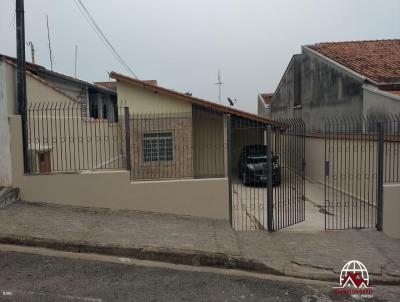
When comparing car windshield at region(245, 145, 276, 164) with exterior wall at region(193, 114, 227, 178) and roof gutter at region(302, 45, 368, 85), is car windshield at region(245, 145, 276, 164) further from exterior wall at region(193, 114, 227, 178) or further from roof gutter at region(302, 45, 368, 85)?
roof gutter at region(302, 45, 368, 85)

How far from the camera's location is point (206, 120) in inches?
495

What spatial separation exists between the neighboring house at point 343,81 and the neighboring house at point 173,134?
12.9 feet

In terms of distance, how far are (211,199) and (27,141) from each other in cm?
417

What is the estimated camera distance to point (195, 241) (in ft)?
22.5

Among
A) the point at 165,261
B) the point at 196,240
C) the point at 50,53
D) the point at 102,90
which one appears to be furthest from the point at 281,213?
the point at 50,53

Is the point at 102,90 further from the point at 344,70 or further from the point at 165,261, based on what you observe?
the point at 165,261

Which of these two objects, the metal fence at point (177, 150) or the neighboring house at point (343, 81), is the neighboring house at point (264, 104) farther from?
the metal fence at point (177, 150)

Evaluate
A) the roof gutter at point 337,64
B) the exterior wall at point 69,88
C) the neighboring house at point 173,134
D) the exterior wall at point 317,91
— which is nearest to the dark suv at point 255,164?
the neighboring house at point 173,134

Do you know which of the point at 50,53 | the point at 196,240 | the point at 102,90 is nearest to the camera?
the point at 196,240

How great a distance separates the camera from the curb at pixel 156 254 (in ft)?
20.2

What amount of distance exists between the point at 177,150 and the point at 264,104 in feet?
75.1

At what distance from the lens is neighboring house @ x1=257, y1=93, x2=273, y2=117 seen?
30922 millimetres

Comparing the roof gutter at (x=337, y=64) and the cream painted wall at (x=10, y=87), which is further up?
the roof gutter at (x=337, y=64)

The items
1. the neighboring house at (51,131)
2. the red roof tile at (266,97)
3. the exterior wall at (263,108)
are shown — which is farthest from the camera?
the red roof tile at (266,97)
